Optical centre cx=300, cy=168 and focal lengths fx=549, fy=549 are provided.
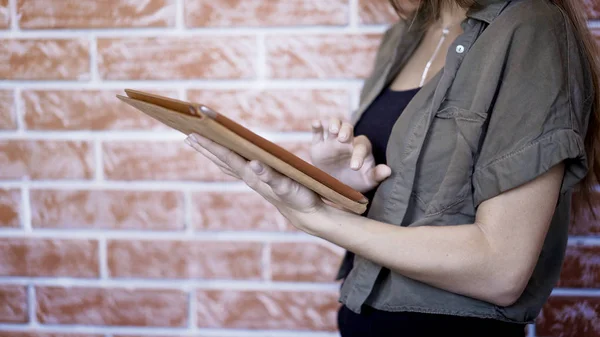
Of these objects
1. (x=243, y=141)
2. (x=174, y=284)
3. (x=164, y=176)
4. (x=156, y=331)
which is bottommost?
(x=156, y=331)

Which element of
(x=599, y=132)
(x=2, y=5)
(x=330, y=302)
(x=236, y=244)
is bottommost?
(x=330, y=302)

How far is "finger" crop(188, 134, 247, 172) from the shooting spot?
0.66 m

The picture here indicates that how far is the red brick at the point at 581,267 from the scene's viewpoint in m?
1.08

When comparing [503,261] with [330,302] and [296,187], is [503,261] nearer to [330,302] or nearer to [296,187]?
[296,187]

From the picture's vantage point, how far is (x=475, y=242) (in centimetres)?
69

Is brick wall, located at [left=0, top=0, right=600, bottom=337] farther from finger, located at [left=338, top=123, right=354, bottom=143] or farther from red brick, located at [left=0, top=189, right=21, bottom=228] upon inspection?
finger, located at [left=338, top=123, right=354, bottom=143]

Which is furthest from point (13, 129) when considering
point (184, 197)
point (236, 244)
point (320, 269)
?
point (320, 269)

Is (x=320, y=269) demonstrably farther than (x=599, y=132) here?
Yes

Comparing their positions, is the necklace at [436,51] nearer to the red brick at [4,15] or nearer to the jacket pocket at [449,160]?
the jacket pocket at [449,160]

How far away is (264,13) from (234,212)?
16.3 inches

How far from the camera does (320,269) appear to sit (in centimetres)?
116

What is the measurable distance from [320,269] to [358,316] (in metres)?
0.31

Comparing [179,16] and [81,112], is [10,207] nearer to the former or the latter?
[81,112]

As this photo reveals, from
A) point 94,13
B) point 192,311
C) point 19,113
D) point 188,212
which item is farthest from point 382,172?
point 19,113
